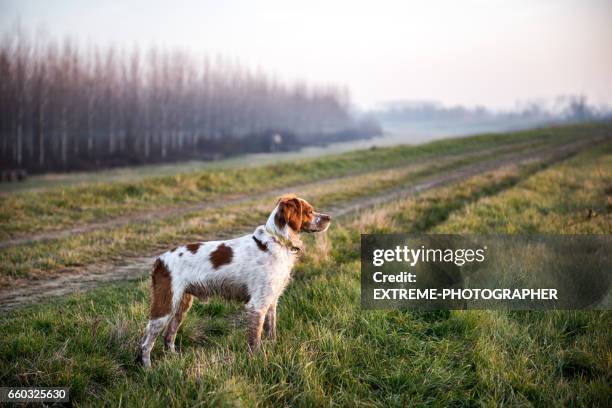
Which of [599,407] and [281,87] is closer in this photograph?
A: [599,407]

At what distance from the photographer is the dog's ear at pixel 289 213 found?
14.6ft

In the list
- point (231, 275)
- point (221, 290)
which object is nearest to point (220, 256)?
point (231, 275)

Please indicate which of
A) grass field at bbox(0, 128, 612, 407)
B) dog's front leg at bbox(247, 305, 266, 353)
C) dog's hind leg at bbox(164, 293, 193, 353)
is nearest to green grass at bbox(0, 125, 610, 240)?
grass field at bbox(0, 128, 612, 407)

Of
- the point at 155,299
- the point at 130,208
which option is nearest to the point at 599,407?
the point at 155,299

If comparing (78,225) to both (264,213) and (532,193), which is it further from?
(532,193)

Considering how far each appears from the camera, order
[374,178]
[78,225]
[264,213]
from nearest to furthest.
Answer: [78,225] → [264,213] → [374,178]

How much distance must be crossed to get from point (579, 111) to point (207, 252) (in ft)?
484

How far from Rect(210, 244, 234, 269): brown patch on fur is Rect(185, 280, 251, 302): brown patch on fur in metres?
0.18

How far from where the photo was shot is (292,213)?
448cm

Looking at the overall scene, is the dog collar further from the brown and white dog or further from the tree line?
the tree line

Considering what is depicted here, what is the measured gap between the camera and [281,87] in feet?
254

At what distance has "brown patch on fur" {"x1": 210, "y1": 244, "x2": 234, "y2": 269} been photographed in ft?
13.9

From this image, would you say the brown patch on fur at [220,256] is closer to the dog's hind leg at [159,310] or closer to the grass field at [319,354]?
the dog's hind leg at [159,310]

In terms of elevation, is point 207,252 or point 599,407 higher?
point 207,252
